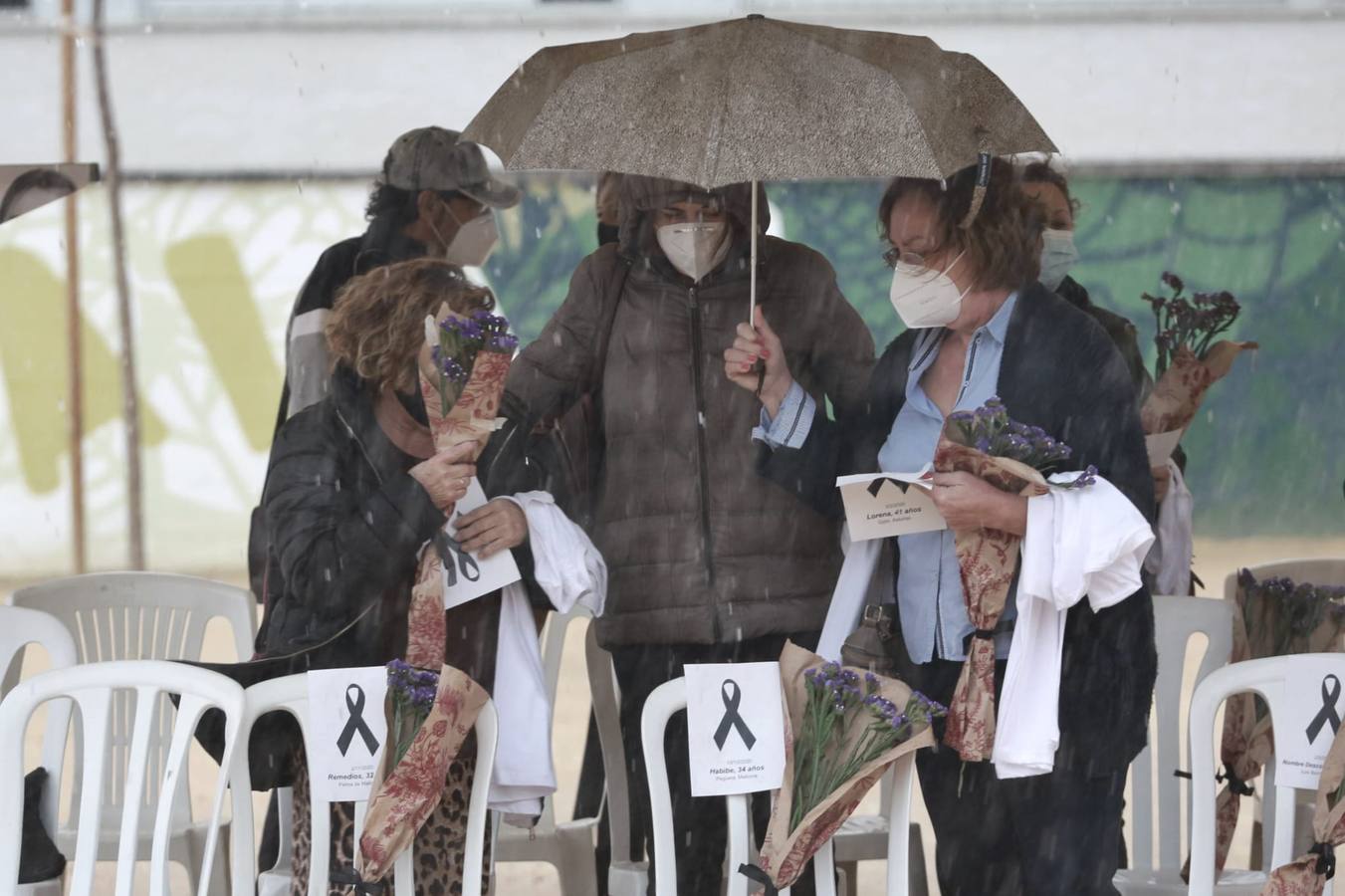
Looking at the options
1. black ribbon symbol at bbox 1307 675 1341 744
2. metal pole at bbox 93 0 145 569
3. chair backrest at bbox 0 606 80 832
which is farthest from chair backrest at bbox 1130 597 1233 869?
metal pole at bbox 93 0 145 569

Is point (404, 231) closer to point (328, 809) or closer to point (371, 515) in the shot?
point (371, 515)

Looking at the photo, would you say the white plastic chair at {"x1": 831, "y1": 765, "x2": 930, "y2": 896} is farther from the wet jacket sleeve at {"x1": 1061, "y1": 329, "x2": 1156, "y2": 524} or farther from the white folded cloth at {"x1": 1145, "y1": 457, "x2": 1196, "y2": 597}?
the wet jacket sleeve at {"x1": 1061, "y1": 329, "x2": 1156, "y2": 524}

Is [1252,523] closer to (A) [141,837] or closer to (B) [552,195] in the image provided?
(B) [552,195]

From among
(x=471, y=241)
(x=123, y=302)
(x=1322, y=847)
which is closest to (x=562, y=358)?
(x=471, y=241)

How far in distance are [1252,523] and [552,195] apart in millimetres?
4616

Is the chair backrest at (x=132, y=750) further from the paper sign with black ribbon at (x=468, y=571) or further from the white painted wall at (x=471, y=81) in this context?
the white painted wall at (x=471, y=81)

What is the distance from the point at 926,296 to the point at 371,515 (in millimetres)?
1028

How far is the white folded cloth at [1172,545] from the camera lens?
3787mm

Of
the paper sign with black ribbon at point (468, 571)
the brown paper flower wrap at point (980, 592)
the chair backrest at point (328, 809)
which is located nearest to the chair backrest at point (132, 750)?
the chair backrest at point (328, 809)

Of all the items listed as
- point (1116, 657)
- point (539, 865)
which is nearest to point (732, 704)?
point (1116, 657)

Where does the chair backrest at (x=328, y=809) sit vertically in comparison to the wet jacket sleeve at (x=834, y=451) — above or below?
below

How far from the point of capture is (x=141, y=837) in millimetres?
3633

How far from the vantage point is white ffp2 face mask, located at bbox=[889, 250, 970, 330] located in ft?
9.29

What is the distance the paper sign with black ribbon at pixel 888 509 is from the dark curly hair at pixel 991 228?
371 mm
